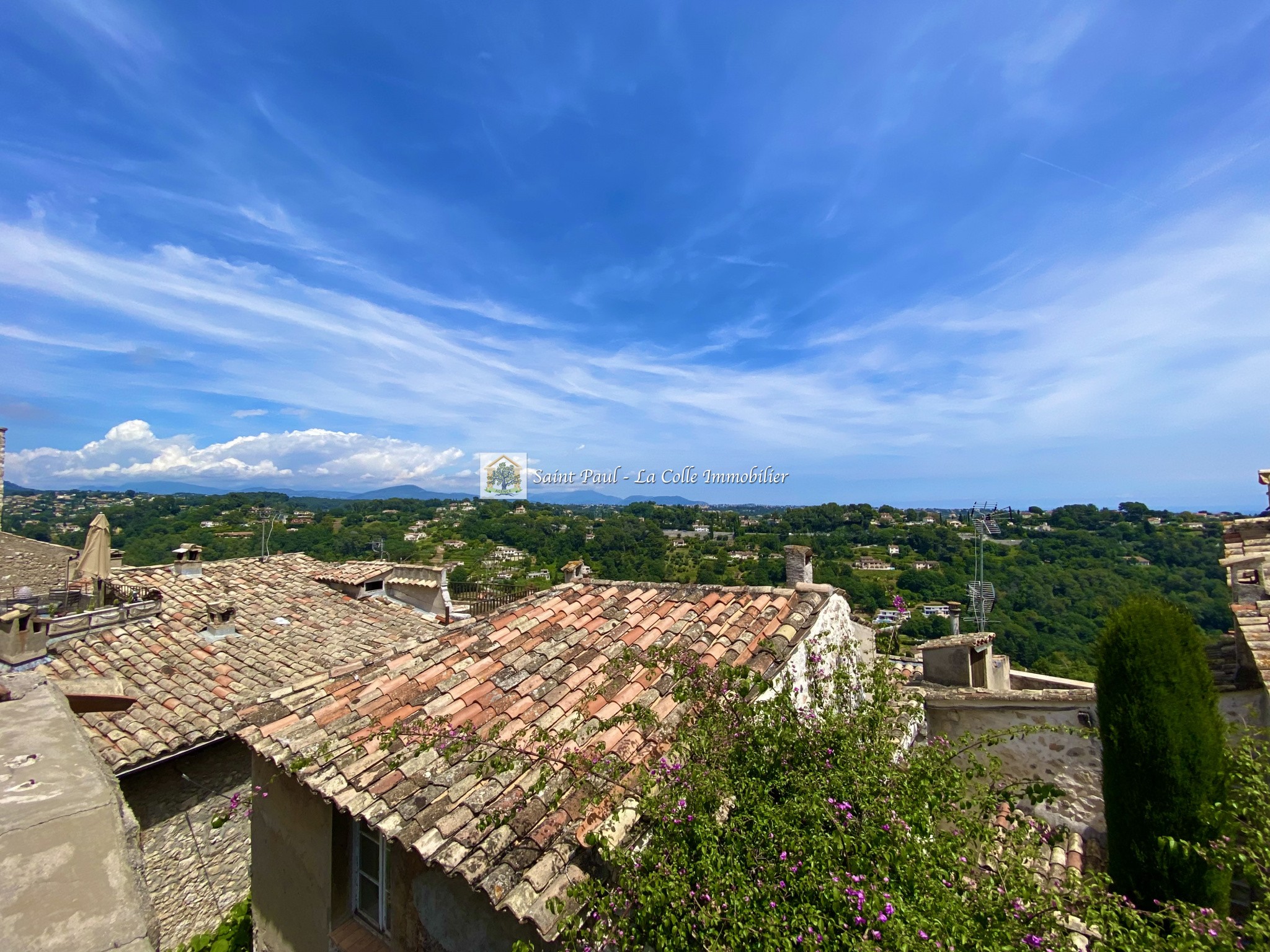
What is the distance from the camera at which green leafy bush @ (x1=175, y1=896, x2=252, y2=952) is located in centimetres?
761

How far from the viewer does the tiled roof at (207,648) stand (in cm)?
911

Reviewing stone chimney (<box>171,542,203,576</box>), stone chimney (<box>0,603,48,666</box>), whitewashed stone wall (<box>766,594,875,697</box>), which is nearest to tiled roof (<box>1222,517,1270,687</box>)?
whitewashed stone wall (<box>766,594,875,697</box>)

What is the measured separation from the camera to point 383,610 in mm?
16578

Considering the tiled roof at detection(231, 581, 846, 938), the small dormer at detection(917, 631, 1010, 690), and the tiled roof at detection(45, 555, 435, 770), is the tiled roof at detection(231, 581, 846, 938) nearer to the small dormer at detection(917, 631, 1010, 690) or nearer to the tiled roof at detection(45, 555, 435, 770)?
the tiled roof at detection(45, 555, 435, 770)

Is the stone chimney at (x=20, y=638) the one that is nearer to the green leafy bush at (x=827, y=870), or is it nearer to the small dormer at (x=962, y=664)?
the green leafy bush at (x=827, y=870)

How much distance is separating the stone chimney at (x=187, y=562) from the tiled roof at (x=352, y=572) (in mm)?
3212

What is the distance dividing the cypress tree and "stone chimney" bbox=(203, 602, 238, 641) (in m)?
15.9

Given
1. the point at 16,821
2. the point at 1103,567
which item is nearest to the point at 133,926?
the point at 16,821

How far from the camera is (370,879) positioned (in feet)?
17.8

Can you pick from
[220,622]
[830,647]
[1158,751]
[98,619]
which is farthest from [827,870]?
[98,619]

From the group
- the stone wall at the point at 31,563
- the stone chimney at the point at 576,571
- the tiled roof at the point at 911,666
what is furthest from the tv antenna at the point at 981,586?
the stone wall at the point at 31,563

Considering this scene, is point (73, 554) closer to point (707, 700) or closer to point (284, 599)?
point (284, 599)

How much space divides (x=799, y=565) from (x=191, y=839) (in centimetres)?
1028

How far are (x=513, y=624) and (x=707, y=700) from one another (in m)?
3.00
